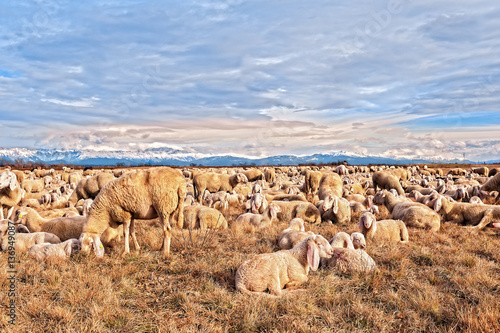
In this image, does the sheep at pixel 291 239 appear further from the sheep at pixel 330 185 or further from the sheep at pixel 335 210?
the sheep at pixel 330 185

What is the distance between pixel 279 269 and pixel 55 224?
7375mm

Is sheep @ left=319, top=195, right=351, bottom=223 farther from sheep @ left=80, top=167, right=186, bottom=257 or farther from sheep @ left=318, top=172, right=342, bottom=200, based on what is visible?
sheep @ left=80, top=167, right=186, bottom=257

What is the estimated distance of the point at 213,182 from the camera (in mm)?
20656

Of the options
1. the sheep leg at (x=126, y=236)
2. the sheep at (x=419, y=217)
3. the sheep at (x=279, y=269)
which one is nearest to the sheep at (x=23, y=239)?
the sheep leg at (x=126, y=236)

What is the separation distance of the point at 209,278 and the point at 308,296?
6.05 ft

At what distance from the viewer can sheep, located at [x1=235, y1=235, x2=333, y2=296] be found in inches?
215

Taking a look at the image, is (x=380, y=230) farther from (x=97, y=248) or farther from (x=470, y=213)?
(x=97, y=248)

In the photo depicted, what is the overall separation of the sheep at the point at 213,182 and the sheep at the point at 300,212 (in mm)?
7898

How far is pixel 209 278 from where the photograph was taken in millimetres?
5941

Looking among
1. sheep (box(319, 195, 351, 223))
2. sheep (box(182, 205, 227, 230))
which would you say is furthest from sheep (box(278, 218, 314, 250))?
sheep (box(319, 195, 351, 223))

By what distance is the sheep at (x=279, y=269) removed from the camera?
5449 millimetres

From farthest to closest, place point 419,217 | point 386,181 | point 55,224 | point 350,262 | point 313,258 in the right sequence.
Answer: point 386,181
point 419,217
point 55,224
point 350,262
point 313,258

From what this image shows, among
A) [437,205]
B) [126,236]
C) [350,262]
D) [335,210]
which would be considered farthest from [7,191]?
[437,205]

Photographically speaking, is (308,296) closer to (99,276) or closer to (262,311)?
(262,311)
